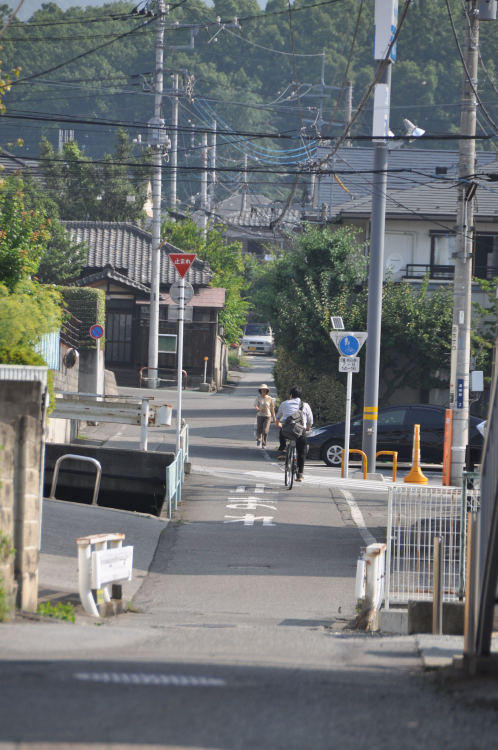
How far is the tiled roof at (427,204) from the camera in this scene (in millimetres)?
34031

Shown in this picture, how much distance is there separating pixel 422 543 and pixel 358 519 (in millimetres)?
5434

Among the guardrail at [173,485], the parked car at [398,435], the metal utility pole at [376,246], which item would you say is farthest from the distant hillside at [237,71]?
the guardrail at [173,485]

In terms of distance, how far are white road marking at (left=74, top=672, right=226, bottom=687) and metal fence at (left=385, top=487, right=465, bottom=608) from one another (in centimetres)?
415

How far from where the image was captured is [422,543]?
9734 millimetres

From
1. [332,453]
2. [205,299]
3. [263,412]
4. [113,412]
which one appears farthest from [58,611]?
[205,299]

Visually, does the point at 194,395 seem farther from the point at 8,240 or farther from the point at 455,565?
the point at 455,565

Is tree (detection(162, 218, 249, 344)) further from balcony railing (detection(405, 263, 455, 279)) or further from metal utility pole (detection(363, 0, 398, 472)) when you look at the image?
metal utility pole (detection(363, 0, 398, 472))

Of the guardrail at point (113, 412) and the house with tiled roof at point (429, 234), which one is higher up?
the house with tiled roof at point (429, 234)

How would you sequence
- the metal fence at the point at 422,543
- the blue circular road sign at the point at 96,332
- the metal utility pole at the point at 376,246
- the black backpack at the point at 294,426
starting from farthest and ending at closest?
1. the blue circular road sign at the point at 96,332
2. the metal utility pole at the point at 376,246
3. the black backpack at the point at 294,426
4. the metal fence at the point at 422,543

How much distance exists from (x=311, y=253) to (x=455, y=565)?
22.4 meters

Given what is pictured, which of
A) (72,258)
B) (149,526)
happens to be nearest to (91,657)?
(149,526)

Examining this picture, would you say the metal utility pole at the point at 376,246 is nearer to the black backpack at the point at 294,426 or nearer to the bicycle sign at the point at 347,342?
the bicycle sign at the point at 347,342

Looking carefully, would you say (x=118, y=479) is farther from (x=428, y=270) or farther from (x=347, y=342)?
(x=428, y=270)

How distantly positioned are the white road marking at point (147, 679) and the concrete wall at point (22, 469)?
7.56 ft
